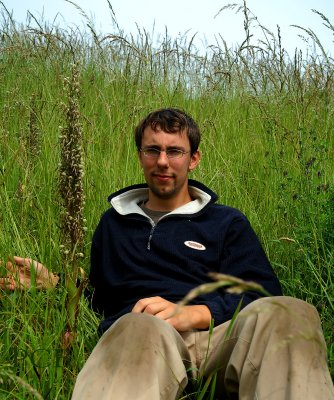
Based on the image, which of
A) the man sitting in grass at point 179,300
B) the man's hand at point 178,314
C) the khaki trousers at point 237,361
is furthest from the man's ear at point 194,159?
the khaki trousers at point 237,361

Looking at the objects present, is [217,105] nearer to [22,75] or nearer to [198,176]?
[198,176]

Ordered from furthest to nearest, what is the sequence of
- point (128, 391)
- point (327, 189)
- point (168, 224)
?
1. point (327, 189)
2. point (168, 224)
3. point (128, 391)

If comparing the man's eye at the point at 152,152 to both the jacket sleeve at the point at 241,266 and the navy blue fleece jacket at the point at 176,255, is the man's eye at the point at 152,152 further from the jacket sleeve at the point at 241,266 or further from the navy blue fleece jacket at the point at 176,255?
the jacket sleeve at the point at 241,266

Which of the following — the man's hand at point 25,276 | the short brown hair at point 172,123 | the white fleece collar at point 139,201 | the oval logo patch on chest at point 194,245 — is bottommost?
the man's hand at point 25,276

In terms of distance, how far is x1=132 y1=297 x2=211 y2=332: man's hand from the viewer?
94.8 inches

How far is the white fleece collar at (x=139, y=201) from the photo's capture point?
3.02 metres

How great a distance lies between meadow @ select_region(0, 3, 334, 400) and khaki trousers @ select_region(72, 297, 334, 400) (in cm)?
20

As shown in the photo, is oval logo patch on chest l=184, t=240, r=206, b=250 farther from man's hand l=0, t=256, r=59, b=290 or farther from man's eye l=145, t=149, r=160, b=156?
man's hand l=0, t=256, r=59, b=290

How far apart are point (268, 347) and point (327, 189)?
1557 millimetres

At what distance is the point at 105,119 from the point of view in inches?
219

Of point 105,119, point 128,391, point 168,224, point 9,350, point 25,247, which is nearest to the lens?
point 128,391

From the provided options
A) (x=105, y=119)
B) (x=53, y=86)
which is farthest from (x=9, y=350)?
(x=53, y=86)

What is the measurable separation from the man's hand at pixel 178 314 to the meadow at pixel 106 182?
26 cm

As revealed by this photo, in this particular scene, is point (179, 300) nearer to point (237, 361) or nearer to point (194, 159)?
point (237, 361)
